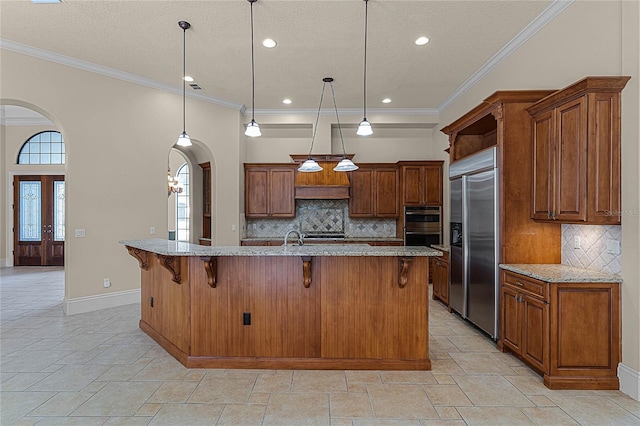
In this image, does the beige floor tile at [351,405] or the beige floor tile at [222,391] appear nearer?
the beige floor tile at [351,405]

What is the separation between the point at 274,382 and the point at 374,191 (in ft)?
15.3

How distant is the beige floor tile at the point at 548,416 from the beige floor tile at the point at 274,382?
1.71 meters

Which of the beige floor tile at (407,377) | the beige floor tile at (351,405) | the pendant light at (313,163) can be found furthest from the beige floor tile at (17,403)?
the pendant light at (313,163)

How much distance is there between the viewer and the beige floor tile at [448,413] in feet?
7.55

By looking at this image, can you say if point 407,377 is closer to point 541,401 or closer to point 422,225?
point 541,401

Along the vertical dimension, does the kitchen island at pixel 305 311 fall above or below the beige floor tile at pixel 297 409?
above

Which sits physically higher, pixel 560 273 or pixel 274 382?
pixel 560 273

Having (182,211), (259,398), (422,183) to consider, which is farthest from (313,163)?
(182,211)

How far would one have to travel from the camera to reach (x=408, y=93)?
581 cm

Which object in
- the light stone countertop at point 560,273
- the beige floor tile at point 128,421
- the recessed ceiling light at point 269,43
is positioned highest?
the recessed ceiling light at point 269,43

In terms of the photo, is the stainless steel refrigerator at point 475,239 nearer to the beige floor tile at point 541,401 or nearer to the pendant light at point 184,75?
the beige floor tile at point 541,401

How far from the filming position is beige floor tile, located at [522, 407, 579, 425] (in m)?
2.25

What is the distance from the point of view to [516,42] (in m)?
3.97

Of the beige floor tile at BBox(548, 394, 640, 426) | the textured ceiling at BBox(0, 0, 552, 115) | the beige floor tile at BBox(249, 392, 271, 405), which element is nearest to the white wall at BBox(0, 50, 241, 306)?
the textured ceiling at BBox(0, 0, 552, 115)
